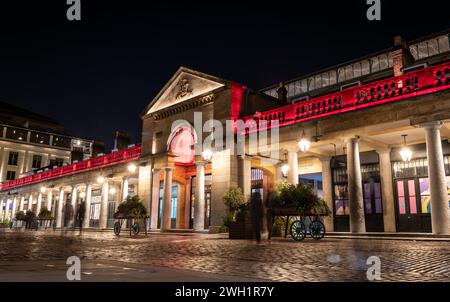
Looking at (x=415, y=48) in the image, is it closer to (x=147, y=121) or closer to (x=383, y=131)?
(x=383, y=131)

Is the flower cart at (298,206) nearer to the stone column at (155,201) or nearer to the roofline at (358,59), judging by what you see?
the stone column at (155,201)

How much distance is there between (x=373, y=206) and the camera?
1870 cm

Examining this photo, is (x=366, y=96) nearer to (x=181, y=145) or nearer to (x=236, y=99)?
(x=236, y=99)

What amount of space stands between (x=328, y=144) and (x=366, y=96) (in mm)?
3650

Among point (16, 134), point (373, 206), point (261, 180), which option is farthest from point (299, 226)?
point (16, 134)

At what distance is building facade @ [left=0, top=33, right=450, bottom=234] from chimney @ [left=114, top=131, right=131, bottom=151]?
8.41 feet

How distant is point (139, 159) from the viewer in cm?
2591

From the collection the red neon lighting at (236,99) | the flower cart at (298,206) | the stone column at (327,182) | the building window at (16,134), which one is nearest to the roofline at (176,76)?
the red neon lighting at (236,99)

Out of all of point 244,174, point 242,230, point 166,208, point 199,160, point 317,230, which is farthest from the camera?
point 166,208

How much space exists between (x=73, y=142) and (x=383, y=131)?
245 feet

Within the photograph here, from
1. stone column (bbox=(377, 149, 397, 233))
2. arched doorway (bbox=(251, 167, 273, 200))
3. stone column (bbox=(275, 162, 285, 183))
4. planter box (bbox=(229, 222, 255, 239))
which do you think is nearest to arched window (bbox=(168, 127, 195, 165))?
arched doorway (bbox=(251, 167, 273, 200))

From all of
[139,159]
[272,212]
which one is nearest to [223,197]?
[272,212]

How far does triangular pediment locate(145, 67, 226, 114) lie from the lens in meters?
22.0

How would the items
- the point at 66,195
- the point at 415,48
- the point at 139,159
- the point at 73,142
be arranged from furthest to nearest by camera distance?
the point at 73,142, the point at 66,195, the point at 139,159, the point at 415,48
